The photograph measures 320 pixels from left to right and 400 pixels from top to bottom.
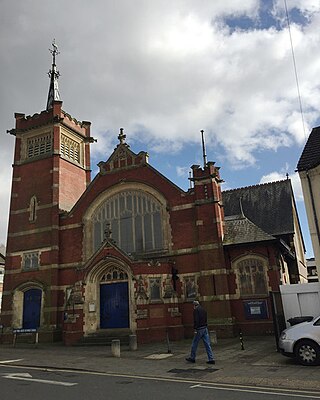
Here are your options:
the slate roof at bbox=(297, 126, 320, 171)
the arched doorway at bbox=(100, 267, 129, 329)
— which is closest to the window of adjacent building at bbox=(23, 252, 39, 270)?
the arched doorway at bbox=(100, 267, 129, 329)

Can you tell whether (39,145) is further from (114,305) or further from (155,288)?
(155,288)

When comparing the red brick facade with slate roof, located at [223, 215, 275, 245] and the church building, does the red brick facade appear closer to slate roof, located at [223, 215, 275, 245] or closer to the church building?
the church building

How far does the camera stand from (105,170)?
26.2 meters

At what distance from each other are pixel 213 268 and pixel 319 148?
843 cm

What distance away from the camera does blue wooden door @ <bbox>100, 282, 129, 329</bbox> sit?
21844 millimetres

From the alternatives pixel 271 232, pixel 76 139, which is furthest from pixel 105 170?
pixel 271 232

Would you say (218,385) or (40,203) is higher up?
(40,203)

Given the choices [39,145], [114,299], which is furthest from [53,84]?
[114,299]

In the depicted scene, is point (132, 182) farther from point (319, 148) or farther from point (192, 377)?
point (192, 377)

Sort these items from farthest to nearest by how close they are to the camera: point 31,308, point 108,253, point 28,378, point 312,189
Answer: point 31,308, point 108,253, point 312,189, point 28,378

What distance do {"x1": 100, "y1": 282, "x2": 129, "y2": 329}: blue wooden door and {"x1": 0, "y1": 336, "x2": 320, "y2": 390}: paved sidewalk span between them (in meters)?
3.81

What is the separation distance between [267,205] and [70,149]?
16252 mm

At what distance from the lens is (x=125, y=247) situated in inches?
953

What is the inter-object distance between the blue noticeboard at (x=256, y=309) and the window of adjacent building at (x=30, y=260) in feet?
46.8
